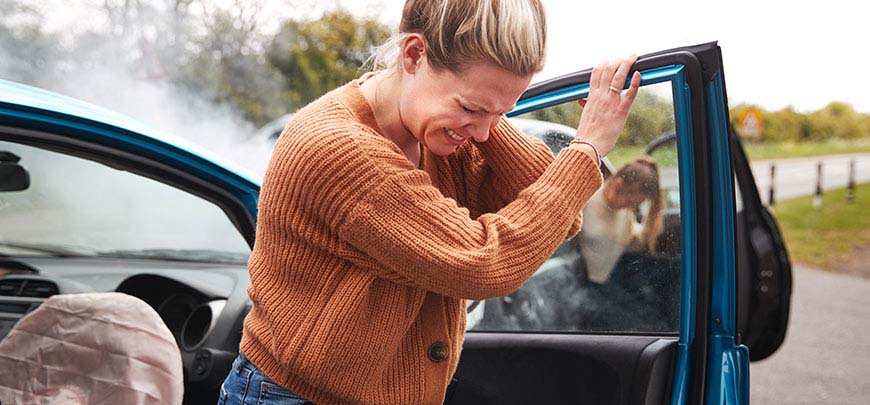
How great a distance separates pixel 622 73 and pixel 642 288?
2.00 feet

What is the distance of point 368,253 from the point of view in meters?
1.46

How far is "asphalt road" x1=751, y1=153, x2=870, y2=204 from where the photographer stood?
45.0 ft

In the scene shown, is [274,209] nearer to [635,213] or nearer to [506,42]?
[506,42]

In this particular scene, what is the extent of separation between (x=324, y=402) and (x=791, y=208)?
40.1 feet

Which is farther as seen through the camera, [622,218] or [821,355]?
[821,355]

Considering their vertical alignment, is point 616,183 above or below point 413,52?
below

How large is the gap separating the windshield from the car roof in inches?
11.1

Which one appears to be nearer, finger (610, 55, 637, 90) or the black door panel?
finger (610, 55, 637, 90)

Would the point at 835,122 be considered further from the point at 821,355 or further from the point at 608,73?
the point at 608,73

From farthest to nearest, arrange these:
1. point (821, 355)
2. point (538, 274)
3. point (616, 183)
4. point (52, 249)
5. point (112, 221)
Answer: point (821, 355) → point (112, 221) → point (52, 249) → point (538, 274) → point (616, 183)

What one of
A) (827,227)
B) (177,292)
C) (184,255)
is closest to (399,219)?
(177,292)

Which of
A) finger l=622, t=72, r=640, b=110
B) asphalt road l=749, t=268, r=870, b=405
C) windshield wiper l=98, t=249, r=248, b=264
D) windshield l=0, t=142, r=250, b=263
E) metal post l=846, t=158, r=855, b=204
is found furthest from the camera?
metal post l=846, t=158, r=855, b=204

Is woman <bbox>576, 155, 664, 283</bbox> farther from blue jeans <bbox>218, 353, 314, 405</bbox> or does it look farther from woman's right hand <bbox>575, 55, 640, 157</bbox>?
blue jeans <bbox>218, 353, 314, 405</bbox>

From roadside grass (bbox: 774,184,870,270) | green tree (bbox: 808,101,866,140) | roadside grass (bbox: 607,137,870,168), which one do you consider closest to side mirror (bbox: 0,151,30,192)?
roadside grass (bbox: 774,184,870,270)
